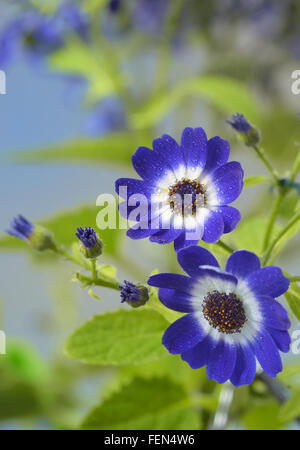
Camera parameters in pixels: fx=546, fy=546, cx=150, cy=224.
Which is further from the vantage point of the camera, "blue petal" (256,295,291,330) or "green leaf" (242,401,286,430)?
"green leaf" (242,401,286,430)

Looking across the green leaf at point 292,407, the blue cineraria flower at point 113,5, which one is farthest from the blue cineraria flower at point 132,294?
the blue cineraria flower at point 113,5

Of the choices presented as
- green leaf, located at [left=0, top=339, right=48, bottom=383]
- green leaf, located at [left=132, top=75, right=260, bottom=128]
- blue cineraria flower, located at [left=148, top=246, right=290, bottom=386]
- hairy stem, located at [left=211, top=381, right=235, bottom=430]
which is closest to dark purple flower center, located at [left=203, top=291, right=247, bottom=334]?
blue cineraria flower, located at [left=148, top=246, right=290, bottom=386]

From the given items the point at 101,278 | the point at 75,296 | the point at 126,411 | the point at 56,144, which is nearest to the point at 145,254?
the point at 75,296

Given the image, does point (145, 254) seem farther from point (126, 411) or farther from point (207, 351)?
point (207, 351)

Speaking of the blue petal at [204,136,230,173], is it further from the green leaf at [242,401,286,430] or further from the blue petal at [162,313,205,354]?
the green leaf at [242,401,286,430]

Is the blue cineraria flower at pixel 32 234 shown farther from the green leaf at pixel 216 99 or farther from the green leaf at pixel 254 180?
the green leaf at pixel 216 99
